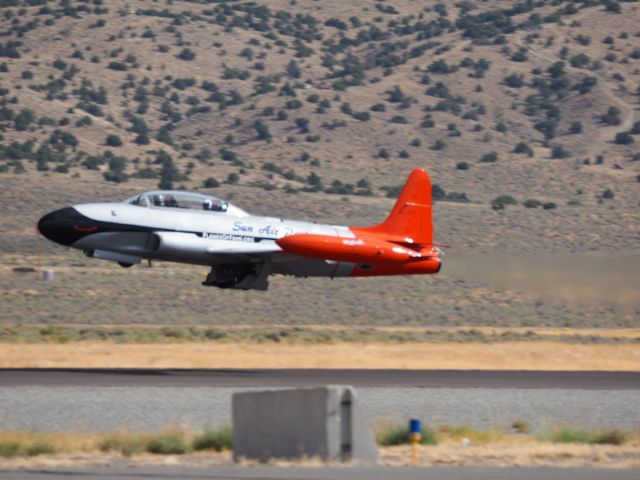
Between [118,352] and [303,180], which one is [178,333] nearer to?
[118,352]

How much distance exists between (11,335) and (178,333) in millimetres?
5815

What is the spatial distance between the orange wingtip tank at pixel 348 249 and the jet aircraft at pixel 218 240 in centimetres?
3

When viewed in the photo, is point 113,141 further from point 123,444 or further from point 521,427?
point 123,444

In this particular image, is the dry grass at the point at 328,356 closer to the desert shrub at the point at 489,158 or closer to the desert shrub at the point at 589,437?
the desert shrub at the point at 589,437

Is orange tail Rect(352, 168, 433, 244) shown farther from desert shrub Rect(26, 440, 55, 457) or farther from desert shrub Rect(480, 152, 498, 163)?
desert shrub Rect(480, 152, 498, 163)

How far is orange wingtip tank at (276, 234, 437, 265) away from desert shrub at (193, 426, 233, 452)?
13128mm

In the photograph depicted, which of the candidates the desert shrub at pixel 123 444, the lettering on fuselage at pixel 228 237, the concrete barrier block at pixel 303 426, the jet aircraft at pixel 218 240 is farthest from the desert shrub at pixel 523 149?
the concrete barrier block at pixel 303 426

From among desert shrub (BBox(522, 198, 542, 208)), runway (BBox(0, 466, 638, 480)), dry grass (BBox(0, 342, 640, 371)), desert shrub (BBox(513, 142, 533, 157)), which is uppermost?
runway (BBox(0, 466, 638, 480))

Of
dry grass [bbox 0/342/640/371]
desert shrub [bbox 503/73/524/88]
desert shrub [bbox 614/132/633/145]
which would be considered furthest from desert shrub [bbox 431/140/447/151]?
dry grass [bbox 0/342/640/371]

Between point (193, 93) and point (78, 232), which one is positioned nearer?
point (78, 232)

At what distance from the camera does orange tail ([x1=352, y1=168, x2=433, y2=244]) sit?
37000 mm

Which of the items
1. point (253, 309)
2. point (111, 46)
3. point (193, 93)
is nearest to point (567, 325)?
point (253, 309)

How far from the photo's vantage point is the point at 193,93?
118m

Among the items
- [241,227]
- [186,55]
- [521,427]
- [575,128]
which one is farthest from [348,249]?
[186,55]
